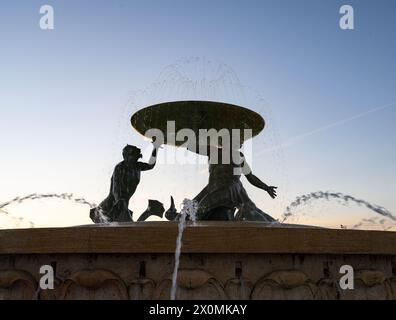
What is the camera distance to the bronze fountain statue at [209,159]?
1004 centimetres

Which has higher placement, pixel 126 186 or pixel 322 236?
pixel 126 186

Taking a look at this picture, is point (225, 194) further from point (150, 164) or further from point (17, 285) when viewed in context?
point (17, 285)

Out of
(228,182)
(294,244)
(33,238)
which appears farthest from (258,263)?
(228,182)

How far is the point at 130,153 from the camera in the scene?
1055 centimetres

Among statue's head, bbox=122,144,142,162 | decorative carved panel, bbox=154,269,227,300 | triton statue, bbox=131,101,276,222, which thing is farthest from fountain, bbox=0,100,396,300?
statue's head, bbox=122,144,142,162

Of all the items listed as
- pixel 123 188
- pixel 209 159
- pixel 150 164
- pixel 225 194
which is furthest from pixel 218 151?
pixel 123 188

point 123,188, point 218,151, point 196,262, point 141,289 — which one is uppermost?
point 218,151

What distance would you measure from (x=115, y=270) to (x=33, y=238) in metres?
0.96

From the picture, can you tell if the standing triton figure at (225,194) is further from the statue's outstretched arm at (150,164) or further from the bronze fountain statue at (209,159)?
the statue's outstretched arm at (150,164)

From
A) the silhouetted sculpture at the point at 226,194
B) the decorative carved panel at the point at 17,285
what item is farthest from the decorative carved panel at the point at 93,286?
the silhouetted sculpture at the point at 226,194

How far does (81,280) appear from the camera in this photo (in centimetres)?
457

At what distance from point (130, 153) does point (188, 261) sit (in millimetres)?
6237

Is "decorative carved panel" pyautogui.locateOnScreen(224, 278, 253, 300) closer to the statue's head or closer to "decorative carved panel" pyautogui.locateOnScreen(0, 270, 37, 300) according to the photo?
"decorative carved panel" pyautogui.locateOnScreen(0, 270, 37, 300)
